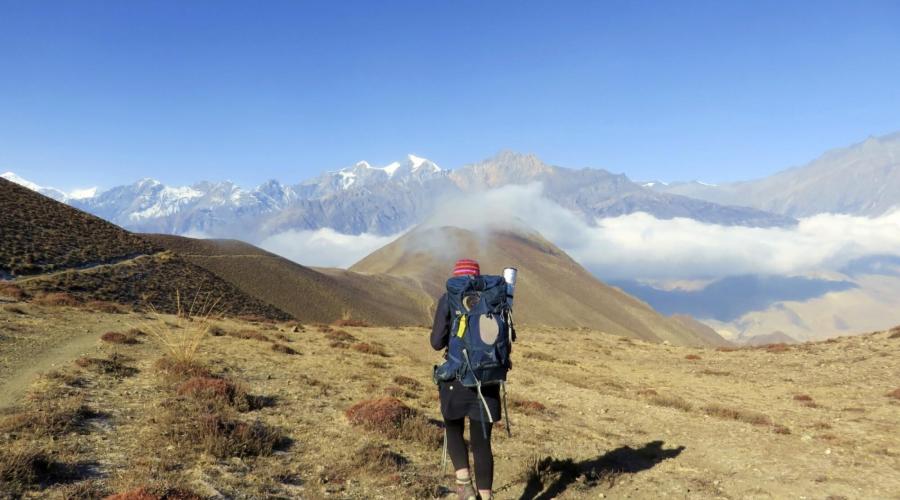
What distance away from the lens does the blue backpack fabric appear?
7246 mm

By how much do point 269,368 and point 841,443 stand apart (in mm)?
16245

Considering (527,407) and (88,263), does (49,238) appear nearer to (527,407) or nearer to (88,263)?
(88,263)

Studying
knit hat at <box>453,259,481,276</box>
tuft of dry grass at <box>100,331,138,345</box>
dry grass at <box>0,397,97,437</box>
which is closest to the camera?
knit hat at <box>453,259,481,276</box>

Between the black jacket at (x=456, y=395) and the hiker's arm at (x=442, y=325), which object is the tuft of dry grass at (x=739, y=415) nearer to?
the black jacket at (x=456, y=395)

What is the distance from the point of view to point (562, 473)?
9.80m

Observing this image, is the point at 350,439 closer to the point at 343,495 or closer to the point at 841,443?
the point at 343,495

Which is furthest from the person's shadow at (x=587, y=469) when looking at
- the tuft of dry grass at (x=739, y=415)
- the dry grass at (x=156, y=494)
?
the tuft of dry grass at (x=739, y=415)

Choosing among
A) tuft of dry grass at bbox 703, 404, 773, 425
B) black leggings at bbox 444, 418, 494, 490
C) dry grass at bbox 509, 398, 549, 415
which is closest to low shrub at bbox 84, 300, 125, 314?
dry grass at bbox 509, 398, 549, 415

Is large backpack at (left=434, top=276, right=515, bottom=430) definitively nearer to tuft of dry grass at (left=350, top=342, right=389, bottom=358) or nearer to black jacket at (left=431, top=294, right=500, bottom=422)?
black jacket at (left=431, top=294, right=500, bottom=422)

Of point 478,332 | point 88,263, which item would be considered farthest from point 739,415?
point 88,263

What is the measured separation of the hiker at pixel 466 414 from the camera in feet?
24.4

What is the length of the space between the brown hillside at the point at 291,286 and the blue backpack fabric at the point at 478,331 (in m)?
94.8

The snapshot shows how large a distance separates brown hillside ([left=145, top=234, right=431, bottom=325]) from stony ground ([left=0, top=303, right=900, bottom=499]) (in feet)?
270

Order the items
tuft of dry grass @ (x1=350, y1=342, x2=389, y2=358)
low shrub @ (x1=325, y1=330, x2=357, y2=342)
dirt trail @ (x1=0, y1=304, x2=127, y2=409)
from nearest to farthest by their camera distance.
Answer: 1. dirt trail @ (x1=0, y1=304, x2=127, y2=409)
2. tuft of dry grass @ (x1=350, y1=342, x2=389, y2=358)
3. low shrub @ (x1=325, y1=330, x2=357, y2=342)
